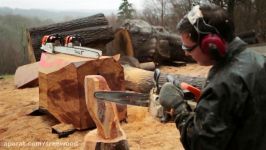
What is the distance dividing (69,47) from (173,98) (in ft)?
12.4

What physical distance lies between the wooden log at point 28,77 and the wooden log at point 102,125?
5084 mm

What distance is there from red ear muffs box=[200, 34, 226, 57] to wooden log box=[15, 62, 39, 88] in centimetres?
698

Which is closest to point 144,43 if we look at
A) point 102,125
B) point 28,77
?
point 28,77

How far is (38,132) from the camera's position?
5.65 meters

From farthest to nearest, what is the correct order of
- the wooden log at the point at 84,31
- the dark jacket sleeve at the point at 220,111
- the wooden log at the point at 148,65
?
the wooden log at the point at 148,65, the wooden log at the point at 84,31, the dark jacket sleeve at the point at 220,111

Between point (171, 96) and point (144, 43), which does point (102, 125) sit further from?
point (144, 43)

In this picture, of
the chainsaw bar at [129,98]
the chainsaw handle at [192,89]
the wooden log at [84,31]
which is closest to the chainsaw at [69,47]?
the chainsaw bar at [129,98]

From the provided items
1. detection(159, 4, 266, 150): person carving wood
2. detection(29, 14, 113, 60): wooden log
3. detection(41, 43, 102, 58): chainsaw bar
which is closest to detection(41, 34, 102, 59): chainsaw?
detection(41, 43, 102, 58): chainsaw bar

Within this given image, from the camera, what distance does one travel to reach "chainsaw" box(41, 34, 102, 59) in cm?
545

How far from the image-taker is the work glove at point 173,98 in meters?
2.15

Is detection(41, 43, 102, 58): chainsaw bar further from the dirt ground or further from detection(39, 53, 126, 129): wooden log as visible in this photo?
the dirt ground

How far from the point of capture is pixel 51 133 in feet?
18.3

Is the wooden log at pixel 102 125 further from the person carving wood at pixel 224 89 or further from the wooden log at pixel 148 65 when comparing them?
the wooden log at pixel 148 65

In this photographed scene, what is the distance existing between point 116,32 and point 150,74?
2806 millimetres
